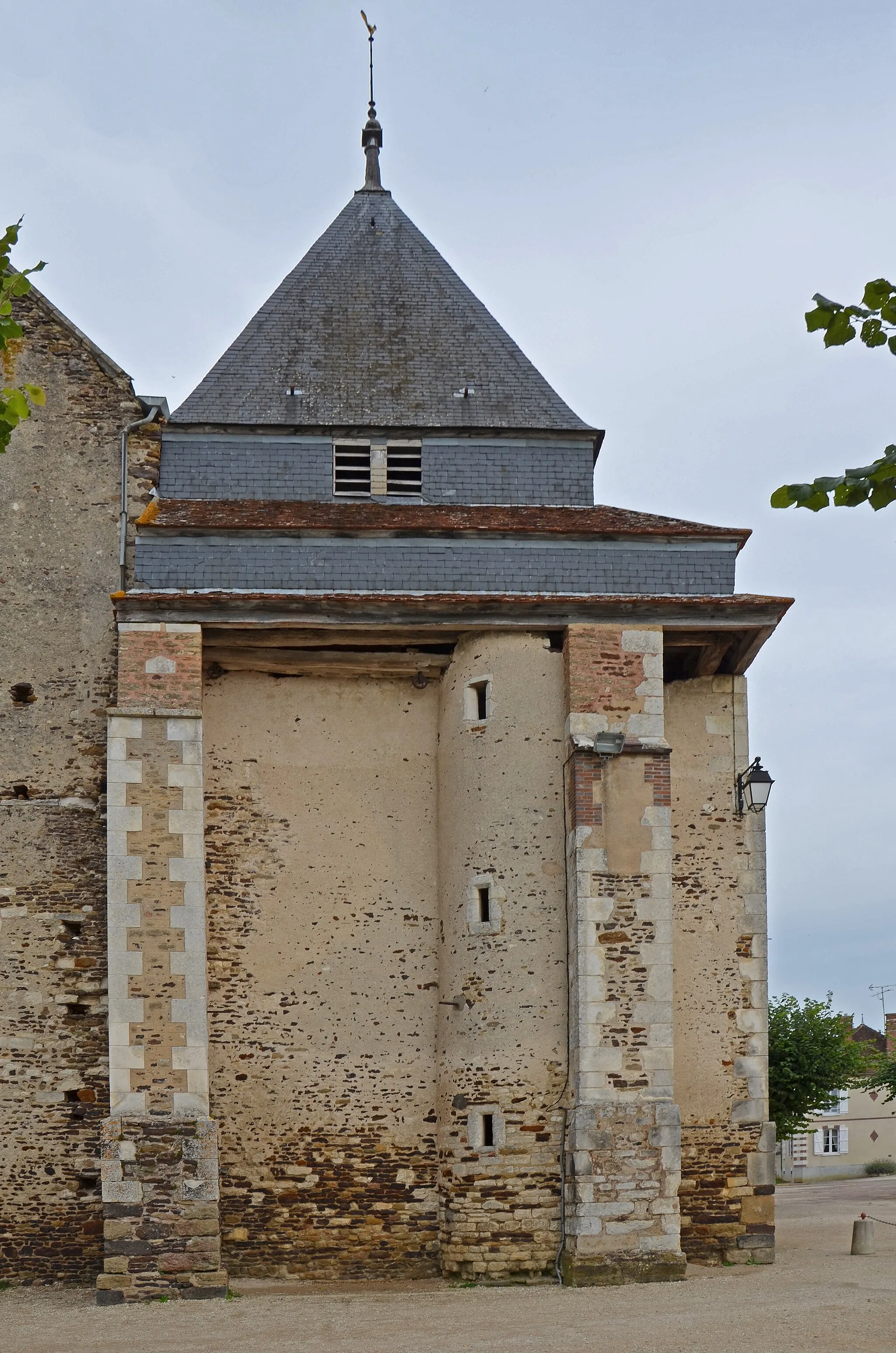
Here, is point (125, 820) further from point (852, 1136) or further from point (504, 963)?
point (852, 1136)

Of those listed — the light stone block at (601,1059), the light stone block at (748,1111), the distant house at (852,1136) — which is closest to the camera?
the light stone block at (601,1059)

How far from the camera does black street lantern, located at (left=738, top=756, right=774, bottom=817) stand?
1614 centimetres

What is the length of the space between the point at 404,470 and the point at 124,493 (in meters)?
2.81

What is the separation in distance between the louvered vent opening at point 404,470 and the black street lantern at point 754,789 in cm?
438

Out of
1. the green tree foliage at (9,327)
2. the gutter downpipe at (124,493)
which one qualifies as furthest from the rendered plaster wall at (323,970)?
the green tree foliage at (9,327)

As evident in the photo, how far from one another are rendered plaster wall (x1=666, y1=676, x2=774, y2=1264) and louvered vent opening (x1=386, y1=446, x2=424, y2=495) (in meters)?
3.35

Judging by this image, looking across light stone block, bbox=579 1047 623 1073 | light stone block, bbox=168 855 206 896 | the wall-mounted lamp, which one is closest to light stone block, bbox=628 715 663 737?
the wall-mounted lamp

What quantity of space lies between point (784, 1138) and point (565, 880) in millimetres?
8938

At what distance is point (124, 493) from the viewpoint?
17.1m

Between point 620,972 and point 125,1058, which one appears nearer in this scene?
point 125,1058

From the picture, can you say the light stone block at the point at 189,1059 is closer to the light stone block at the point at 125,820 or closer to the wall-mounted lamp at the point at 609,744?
the light stone block at the point at 125,820

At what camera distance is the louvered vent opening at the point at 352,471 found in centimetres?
1794

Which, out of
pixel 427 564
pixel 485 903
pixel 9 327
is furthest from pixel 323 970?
pixel 9 327

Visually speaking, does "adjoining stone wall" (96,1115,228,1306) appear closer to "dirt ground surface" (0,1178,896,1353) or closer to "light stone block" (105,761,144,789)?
"dirt ground surface" (0,1178,896,1353)
